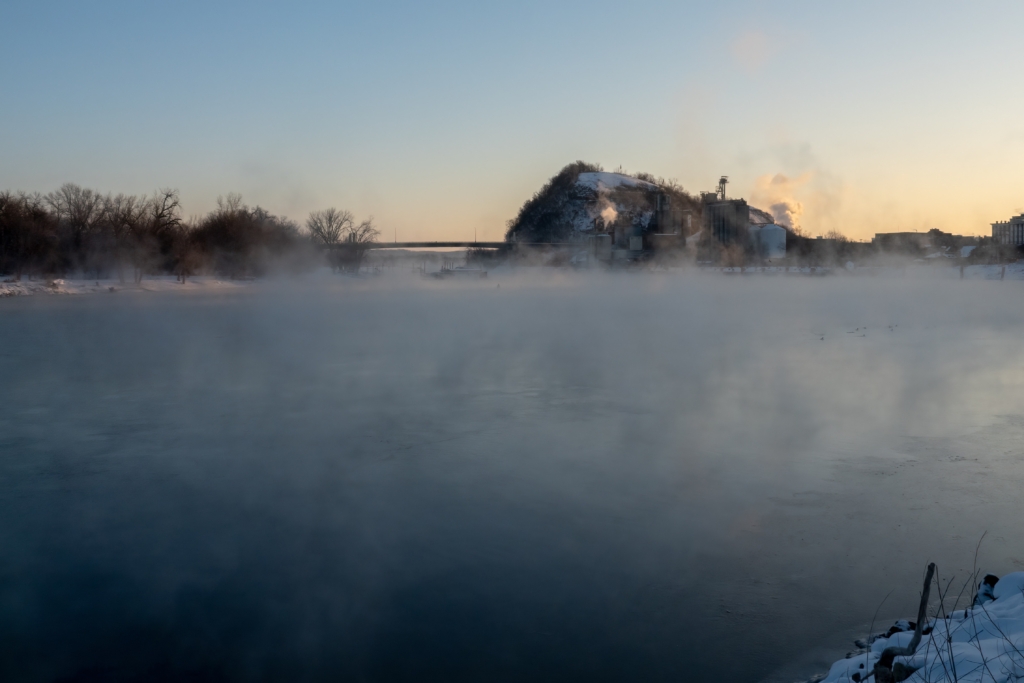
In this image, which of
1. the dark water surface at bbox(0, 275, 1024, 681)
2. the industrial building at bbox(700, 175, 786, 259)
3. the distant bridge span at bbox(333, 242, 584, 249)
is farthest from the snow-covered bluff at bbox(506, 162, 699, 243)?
the dark water surface at bbox(0, 275, 1024, 681)

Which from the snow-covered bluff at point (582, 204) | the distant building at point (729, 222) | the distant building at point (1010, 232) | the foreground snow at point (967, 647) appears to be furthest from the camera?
the snow-covered bluff at point (582, 204)

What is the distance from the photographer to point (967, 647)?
187 inches

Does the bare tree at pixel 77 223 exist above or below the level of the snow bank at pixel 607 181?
below

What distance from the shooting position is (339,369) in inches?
728

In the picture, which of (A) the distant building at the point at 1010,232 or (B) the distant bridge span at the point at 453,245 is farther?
(B) the distant bridge span at the point at 453,245

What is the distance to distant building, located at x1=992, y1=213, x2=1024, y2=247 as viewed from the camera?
9756 cm

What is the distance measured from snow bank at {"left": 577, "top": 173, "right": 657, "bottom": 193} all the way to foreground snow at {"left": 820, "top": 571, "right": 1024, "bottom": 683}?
569ft

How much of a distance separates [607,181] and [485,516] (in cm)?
17617

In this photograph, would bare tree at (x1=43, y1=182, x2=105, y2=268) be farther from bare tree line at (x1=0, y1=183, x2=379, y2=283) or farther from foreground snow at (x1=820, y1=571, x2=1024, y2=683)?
foreground snow at (x1=820, y1=571, x2=1024, y2=683)

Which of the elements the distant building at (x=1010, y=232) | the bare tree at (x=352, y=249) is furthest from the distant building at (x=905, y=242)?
the bare tree at (x=352, y=249)

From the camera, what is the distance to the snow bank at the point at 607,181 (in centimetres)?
17625

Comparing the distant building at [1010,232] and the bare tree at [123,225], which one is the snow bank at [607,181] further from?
the bare tree at [123,225]

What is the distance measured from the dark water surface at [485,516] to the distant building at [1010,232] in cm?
9498

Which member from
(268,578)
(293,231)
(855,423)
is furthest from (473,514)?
(293,231)
